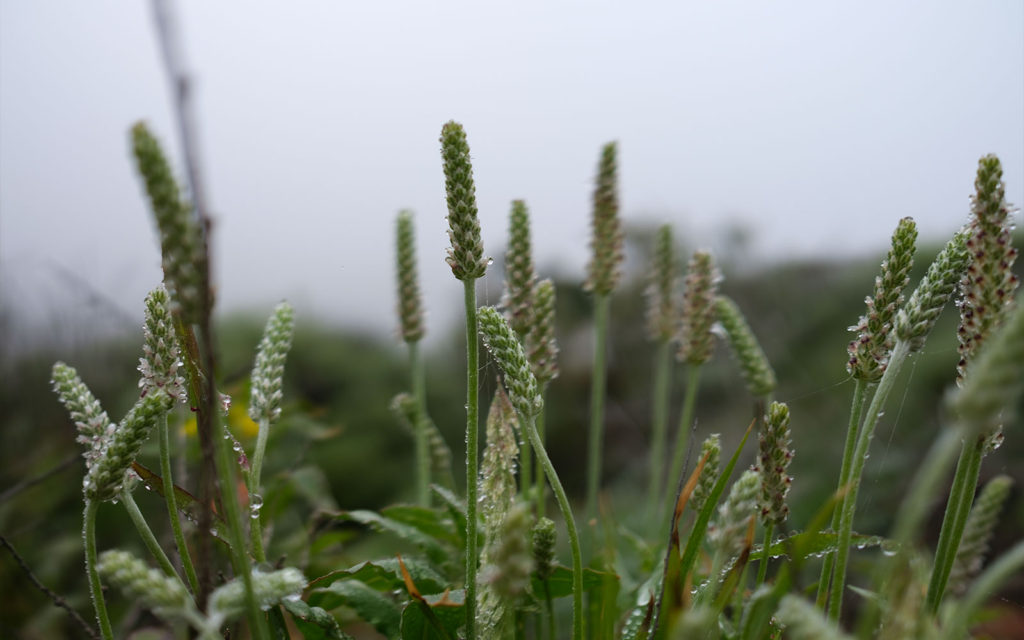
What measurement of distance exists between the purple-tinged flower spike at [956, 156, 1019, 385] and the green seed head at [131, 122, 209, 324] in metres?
0.57

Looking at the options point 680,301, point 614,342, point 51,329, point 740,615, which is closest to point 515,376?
point 740,615

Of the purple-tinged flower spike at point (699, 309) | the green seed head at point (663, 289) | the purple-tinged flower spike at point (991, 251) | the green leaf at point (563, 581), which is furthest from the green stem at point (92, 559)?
the green seed head at point (663, 289)

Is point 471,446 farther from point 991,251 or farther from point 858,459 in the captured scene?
point 991,251

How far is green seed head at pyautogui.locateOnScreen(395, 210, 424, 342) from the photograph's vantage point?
3.62 ft

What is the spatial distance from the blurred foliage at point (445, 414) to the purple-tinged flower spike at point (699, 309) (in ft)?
1.83

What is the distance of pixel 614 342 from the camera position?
12.9 feet

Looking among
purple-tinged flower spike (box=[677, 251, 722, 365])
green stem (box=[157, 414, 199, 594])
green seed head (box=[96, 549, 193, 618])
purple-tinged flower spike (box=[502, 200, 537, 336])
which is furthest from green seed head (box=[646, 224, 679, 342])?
green seed head (box=[96, 549, 193, 618])

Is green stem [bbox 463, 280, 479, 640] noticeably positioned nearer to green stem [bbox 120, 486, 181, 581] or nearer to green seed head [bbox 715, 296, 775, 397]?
green stem [bbox 120, 486, 181, 581]

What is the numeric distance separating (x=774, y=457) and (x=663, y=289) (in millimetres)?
768

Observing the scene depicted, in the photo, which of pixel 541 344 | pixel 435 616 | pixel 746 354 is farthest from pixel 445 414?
pixel 435 616

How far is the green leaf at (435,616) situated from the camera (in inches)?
28.5

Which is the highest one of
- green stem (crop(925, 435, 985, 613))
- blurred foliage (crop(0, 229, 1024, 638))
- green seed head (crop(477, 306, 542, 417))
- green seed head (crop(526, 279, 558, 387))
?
→ green seed head (crop(477, 306, 542, 417))

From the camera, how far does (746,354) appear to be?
109cm

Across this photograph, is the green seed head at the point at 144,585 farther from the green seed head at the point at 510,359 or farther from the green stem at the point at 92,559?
the green seed head at the point at 510,359
